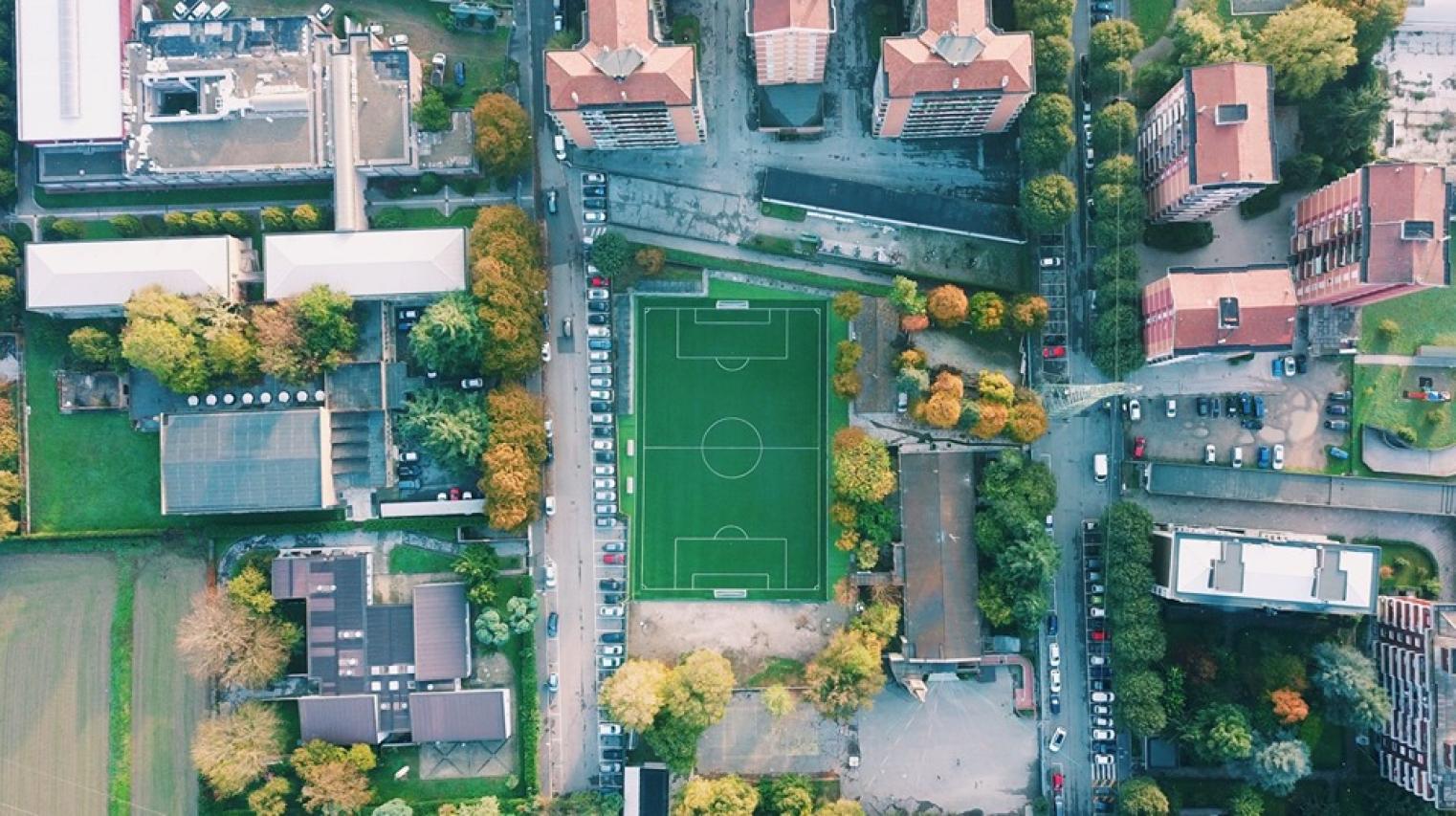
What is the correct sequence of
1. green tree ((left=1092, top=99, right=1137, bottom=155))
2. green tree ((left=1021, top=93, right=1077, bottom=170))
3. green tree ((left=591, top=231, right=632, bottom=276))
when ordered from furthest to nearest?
green tree ((left=591, top=231, right=632, bottom=276)) < green tree ((left=1092, top=99, right=1137, bottom=155)) < green tree ((left=1021, top=93, right=1077, bottom=170))

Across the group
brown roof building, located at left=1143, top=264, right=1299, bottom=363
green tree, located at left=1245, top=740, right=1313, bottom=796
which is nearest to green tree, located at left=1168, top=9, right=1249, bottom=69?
brown roof building, located at left=1143, top=264, right=1299, bottom=363

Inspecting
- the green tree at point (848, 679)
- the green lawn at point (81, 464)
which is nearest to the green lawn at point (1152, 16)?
the green tree at point (848, 679)

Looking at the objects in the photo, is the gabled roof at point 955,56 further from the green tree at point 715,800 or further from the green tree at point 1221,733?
the green tree at point 715,800

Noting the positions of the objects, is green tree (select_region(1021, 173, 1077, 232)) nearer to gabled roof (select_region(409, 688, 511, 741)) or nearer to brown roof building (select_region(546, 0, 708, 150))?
brown roof building (select_region(546, 0, 708, 150))

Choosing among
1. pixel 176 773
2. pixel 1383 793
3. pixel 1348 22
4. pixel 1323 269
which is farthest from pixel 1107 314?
pixel 176 773

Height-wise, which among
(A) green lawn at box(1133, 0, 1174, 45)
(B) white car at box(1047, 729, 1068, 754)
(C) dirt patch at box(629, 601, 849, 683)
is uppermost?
(A) green lawn at box(1133, 0, 1174, 45)
